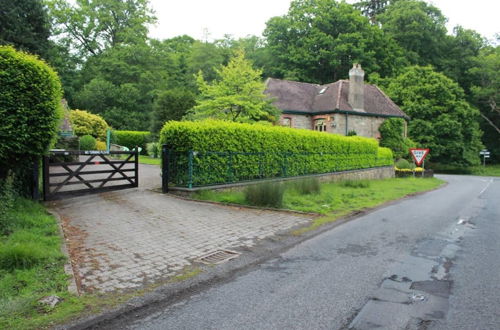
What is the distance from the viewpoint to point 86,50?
162ft

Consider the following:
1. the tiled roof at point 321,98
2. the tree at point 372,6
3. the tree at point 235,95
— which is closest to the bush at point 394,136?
the tiled roof at point 321,98

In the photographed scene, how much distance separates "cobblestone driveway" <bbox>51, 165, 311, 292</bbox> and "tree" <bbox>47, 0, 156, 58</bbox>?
144 feet

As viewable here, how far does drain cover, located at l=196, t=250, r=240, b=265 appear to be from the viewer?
5.56 metres

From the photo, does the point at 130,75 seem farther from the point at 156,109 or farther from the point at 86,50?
the point at 156,109

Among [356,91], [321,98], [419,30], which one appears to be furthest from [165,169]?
[419,30]

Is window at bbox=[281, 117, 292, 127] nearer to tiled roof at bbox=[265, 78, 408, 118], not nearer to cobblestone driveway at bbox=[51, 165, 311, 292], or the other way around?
tiled roof at bbox=[265, 78, 408, 118]

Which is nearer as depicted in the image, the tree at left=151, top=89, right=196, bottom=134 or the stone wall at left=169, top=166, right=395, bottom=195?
the stone wall at left=169, top=166, right=395, bottom=195

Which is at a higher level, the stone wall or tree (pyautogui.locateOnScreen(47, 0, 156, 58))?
tree (pyautogui.locateOnScreen(47, 0, 156, 58))

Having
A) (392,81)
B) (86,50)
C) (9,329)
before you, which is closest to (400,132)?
(392,81)

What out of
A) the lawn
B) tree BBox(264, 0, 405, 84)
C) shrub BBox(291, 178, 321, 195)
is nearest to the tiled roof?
tree BBox(264, 0, 405, 84)

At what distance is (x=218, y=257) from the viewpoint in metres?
5.80

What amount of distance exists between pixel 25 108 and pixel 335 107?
3008 centimetres

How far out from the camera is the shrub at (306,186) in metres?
13.1

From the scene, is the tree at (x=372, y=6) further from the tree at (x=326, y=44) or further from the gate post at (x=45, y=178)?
the gate post at (x=45, y=178)
